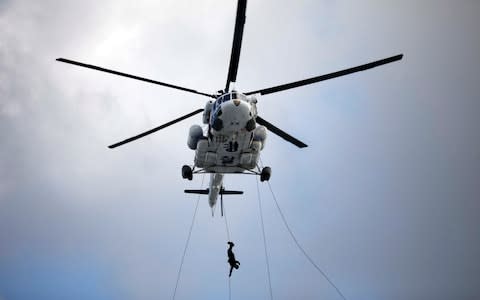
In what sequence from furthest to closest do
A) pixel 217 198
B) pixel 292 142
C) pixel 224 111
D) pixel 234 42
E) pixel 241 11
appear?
pixel 217 198 → pixel 292 142 → pixel 224 111 → pixel 234 42 → pixel 241 11

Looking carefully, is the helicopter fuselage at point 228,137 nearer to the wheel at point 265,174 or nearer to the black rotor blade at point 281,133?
the wheel at point 265,174

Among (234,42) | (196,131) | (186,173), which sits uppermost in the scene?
(234,42)

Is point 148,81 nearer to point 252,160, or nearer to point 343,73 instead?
point 252,160

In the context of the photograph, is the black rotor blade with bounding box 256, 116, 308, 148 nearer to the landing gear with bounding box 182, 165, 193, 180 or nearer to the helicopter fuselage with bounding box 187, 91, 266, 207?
the helicopter fuselage with bounding box 187, 91, 266, 207

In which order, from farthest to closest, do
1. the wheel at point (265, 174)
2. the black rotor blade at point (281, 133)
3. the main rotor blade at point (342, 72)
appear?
the wheel at point (265, 174) < the black rotor blade at point (281, 133) < the main rotor blade at point (342, 72)

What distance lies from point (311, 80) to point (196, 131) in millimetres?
5602

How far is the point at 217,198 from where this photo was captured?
21.3 m

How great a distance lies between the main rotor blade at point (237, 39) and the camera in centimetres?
1255

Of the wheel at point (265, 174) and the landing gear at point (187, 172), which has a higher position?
the wheel at point (265, 174)

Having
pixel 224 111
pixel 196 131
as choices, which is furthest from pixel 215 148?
pixel 224 111

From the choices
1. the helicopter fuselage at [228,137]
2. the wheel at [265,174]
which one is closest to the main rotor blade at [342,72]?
the helicopter fuselage at [228,137]

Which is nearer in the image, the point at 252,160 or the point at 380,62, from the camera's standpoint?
the point at 380,62

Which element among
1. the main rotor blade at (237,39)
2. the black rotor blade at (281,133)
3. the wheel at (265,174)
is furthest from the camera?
the wheel at (265,174)

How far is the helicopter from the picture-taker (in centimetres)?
1476
